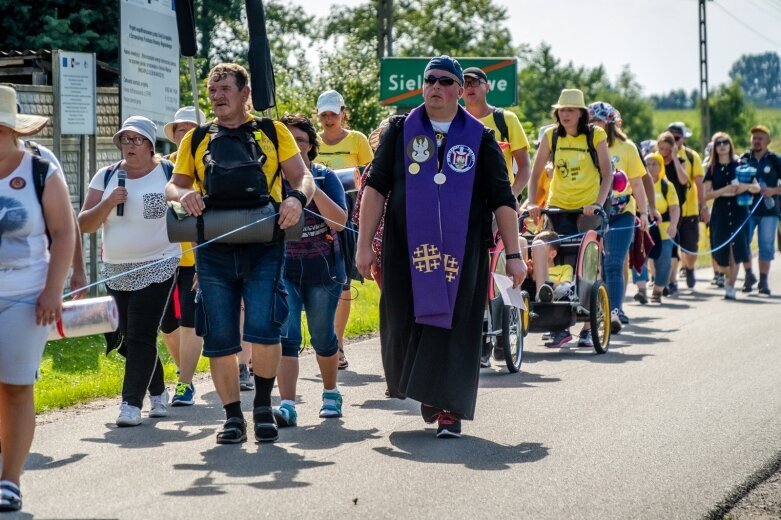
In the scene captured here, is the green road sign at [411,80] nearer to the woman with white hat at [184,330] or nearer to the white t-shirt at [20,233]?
the woman with white hat at [184,330]

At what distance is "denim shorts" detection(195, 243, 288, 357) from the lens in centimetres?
815

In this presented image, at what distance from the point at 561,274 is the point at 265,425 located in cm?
537

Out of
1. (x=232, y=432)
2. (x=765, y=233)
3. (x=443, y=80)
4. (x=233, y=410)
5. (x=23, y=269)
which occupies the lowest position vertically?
(x=232, y=432)

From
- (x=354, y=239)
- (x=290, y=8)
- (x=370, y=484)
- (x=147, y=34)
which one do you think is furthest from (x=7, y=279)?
(x=290, y=8)

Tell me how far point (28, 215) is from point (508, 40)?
72.2 meters

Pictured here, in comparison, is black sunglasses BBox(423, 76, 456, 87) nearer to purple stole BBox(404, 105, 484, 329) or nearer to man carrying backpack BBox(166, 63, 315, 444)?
purple stole BBox(404, 105, 484, 329)

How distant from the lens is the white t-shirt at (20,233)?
6500mm

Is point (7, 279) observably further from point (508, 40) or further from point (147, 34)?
point (508, 40)

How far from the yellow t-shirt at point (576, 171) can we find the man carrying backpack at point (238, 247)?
5.28 m

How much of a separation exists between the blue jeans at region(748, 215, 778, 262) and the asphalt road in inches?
330

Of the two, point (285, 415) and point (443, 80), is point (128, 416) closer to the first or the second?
point (285, 415)

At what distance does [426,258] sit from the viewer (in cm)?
836

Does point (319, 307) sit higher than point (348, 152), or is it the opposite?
point (348, 152)

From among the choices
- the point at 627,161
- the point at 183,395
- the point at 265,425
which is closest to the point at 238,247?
the point at 265,425
